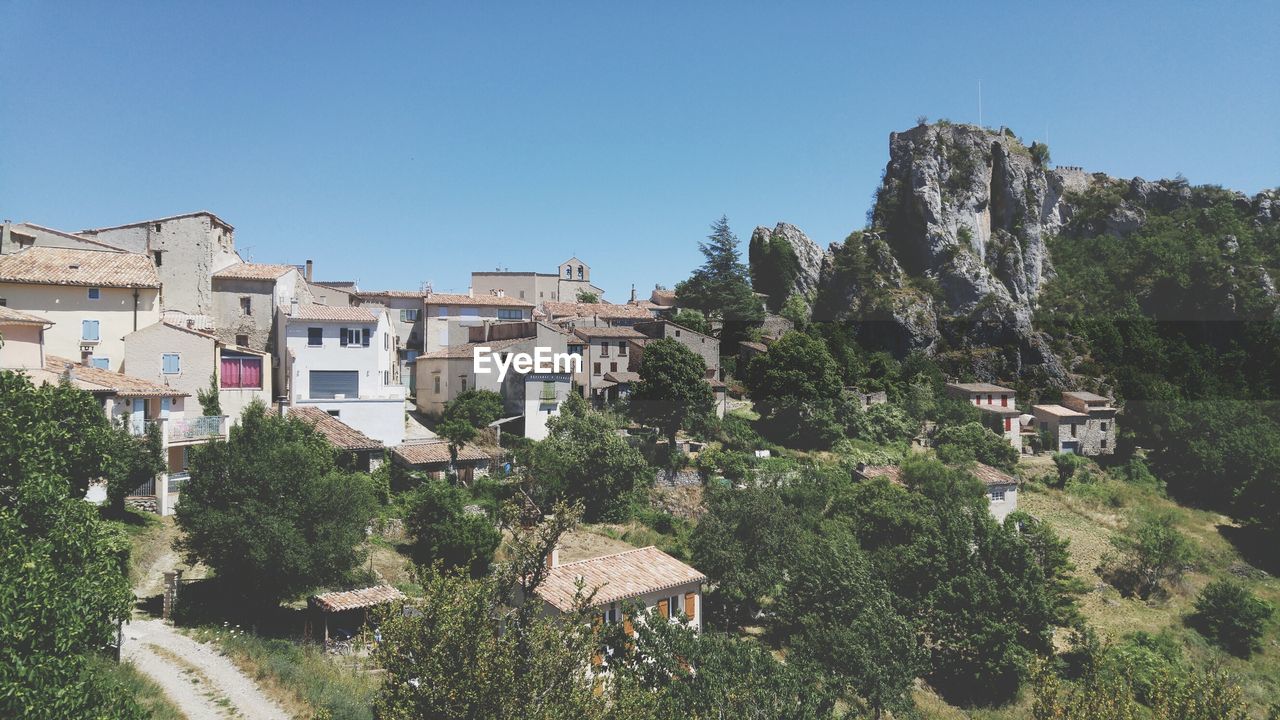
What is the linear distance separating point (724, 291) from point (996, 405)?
21.5m

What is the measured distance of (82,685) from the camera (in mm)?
14055

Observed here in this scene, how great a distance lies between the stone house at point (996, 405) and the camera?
5528cm

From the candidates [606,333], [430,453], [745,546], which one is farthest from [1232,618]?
[430,453]

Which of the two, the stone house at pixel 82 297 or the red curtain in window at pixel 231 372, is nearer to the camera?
the stone house at pixel 82 297

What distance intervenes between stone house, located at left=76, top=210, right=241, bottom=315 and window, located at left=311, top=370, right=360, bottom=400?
7.24 metres

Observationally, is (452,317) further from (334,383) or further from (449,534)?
(449,534)

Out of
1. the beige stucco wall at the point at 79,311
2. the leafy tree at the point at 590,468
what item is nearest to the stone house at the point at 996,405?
the leafy tree at the point at 590,468

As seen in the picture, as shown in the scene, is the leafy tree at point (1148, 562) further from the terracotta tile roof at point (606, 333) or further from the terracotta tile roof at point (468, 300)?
the terracotta tile roof at point (468, 300)

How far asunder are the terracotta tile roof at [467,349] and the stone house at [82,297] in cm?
1508

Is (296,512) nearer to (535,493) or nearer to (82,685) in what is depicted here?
(82,685)

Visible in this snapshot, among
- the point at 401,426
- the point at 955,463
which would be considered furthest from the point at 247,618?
the point at 955,463

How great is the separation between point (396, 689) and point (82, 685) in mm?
5393

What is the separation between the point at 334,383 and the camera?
39.4 metres

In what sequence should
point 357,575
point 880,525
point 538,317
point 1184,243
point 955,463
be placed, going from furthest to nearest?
point 1184,243 < point 538,317 < point 955,463 < point 880,525 < point 357,575
